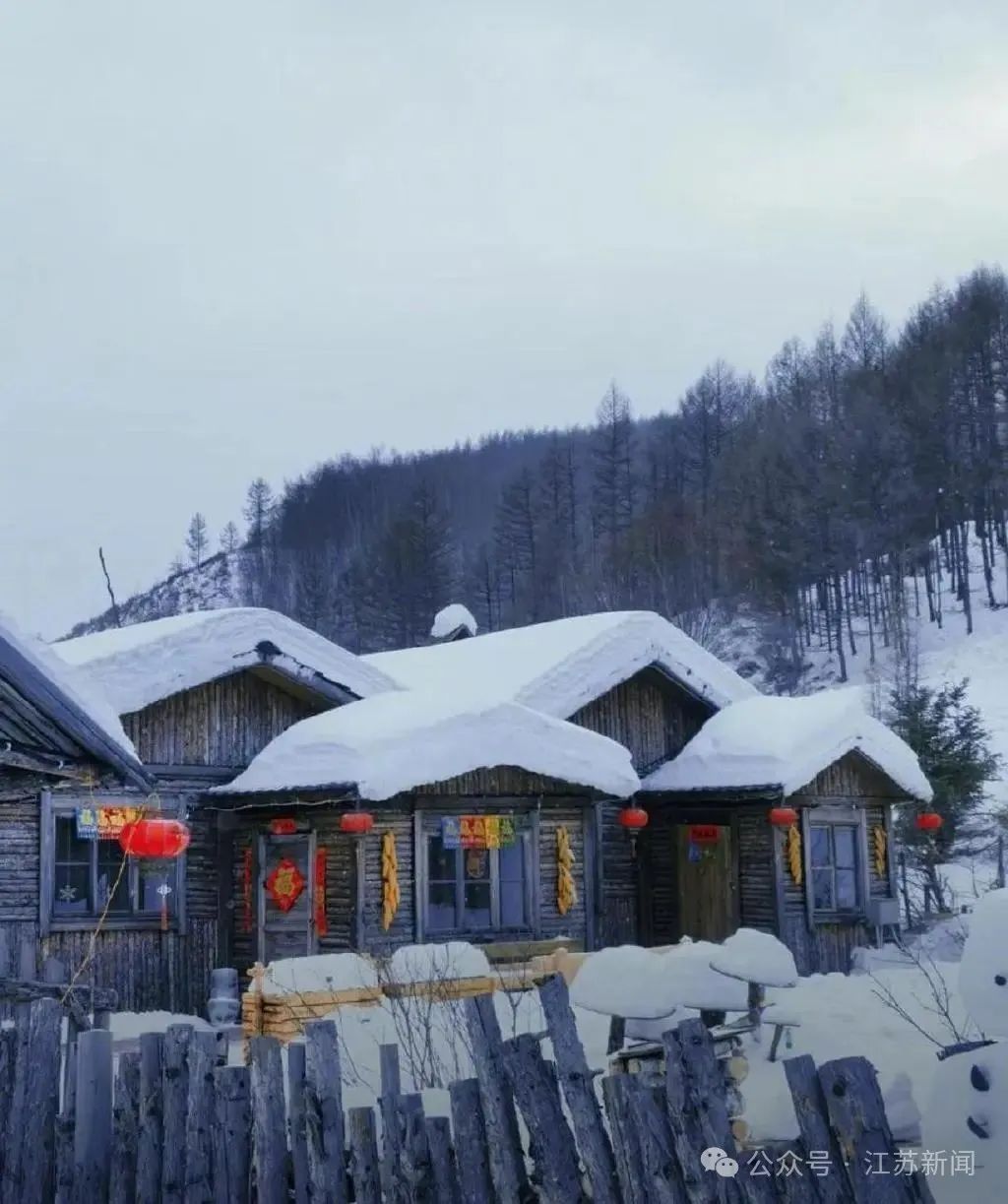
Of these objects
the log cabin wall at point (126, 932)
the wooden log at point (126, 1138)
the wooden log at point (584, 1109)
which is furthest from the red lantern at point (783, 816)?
the wooden log at point (126, 1138)

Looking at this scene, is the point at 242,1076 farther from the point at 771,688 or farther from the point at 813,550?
the point at 813,550

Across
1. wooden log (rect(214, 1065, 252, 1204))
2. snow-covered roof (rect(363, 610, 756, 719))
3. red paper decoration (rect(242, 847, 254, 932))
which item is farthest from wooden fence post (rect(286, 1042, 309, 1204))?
snow-covered roof (rect(363, 610, 756, 719))

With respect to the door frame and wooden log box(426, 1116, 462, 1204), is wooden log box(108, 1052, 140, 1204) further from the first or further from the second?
the door frame

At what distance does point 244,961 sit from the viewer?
17766 mm

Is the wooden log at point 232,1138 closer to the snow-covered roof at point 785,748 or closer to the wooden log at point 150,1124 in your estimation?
the wooden log at point 150,1124

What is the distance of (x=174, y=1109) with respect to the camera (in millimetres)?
5430

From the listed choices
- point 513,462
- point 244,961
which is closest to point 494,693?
point 244,961

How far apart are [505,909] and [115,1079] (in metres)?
12.6

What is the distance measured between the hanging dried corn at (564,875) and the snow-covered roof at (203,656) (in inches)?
122

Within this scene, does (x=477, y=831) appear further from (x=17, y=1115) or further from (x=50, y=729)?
(x=17, y=1115)

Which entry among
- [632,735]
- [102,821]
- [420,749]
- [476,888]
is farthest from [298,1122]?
[632,735]

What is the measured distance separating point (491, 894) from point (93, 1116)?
497 inches

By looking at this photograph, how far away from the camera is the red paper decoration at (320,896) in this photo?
17016 millimetres

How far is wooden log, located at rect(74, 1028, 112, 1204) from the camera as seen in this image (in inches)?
219
